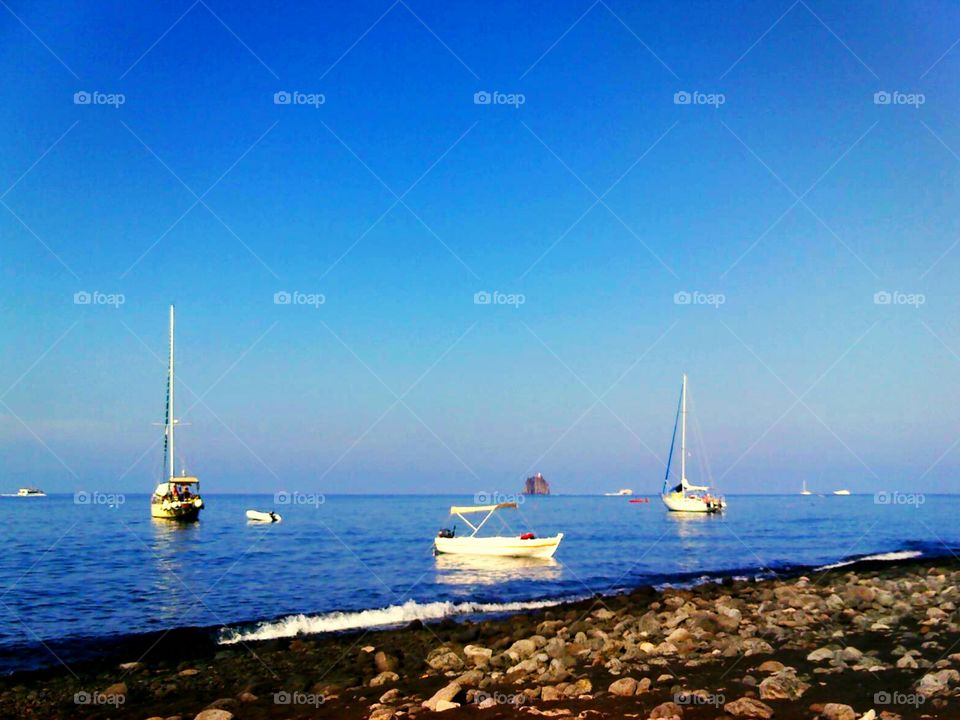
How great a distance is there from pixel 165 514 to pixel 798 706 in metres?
74.1

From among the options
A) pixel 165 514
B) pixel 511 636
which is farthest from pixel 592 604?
pixel 165 514

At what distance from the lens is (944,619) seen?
16.0 metres

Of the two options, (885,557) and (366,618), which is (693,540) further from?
(366,618)

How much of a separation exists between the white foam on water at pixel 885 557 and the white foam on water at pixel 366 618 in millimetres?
18209

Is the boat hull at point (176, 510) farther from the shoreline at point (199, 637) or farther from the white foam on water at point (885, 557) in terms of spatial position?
the white foam on water at point (885, 557)

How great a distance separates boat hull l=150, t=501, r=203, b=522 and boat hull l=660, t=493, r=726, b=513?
6123 cm

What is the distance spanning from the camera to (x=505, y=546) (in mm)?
40375

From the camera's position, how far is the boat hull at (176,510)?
7344cm

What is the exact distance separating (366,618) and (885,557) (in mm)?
32176

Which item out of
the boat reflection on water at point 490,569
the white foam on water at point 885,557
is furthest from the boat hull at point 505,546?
the white foam on water at point 885,557

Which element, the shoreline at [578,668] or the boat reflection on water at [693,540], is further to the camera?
the boat reflection on water at [693,540]

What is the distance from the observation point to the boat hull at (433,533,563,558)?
1582 inches

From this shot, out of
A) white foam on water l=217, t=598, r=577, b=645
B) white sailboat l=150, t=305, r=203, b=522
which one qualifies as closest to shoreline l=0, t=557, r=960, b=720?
white foam on water l=217, t=598, r=577, b=645

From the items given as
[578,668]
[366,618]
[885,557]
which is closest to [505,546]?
→ [366,618]
